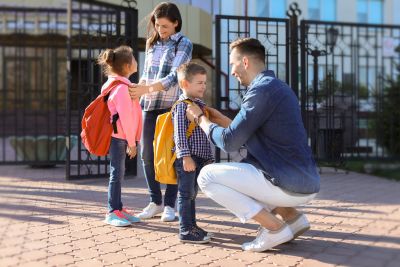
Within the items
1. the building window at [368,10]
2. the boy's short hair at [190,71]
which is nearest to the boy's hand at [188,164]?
the boy's short hair at [190,71]

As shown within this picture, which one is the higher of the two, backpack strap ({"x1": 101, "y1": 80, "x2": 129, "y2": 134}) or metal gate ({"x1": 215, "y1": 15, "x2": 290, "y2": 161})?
metal gate ({"x1": 215, "y1": 15, "x2": 290, "y2": 161})

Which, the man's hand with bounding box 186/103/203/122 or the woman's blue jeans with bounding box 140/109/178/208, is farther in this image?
the woman's blue jeans with bounding box 140/109/178/208

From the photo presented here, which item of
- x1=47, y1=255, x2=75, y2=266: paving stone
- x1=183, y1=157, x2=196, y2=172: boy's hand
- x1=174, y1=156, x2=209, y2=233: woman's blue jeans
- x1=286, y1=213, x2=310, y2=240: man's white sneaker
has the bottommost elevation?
x1=47, y1=255, x2=75, y2=266: paving stone

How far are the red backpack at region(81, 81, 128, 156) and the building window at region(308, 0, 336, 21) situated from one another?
23.5m

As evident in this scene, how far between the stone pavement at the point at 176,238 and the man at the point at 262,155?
0.92 feet

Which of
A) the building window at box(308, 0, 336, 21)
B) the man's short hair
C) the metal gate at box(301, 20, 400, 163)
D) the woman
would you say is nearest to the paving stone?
the woman

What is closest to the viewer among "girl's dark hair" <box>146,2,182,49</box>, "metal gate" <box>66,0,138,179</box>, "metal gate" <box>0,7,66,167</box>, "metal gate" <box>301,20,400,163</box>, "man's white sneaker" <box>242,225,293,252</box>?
"man's white sneaker" <box>242,225,293,252</box>

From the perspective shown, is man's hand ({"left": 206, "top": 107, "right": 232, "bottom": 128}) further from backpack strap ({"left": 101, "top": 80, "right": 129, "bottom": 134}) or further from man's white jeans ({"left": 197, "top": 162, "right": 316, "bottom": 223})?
backpack strap ({"left": 101, "top": 80, "right": 129, "bottom": 134})

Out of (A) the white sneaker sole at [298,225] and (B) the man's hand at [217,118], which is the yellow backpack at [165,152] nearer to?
(B) the man's hand at [217,118]

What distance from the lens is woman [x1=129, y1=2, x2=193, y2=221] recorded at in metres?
4.30

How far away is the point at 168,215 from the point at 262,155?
1337 mm

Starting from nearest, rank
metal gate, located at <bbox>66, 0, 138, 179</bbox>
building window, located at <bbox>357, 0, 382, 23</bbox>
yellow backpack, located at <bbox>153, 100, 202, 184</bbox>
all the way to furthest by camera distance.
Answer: yellow backpack, located at <bbox>153, 100, 202, 184</bbox> < metal gate, located at <bbox>66, 0, 138, 179</bbox> < building window, located at <bbox>357, 0, 382, 23</bbox>

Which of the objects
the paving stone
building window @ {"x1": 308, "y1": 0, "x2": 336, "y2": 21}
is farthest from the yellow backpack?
building window @ {"x1": 308, "y1": 0, "x2": 336, "y2": 21}

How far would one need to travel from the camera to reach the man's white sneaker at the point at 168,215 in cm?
432
